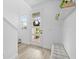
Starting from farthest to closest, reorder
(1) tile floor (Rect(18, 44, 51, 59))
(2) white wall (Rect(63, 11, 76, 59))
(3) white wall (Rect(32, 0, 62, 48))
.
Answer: (3) white wall (Rect(32, 0, 62, 48)), (1) tile floor (Rect(18, 44, 51, 59)), (2) white wall (Rect(63, 11, 76, 59))

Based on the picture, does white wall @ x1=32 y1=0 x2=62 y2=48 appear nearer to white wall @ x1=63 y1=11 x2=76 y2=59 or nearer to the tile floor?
the tile floor

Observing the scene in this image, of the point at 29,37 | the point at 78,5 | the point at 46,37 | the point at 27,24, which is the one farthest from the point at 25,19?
the point at 78,5

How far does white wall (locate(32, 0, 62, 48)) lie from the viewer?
3621mm

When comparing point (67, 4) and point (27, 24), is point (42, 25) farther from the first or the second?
point (67, 4)

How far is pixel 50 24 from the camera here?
12.6 ft

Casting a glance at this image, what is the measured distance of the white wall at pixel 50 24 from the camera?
3621mm

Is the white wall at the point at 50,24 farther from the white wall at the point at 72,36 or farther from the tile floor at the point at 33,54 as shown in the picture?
the white wall at the point at 72,36

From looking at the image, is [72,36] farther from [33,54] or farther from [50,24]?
[50,24]

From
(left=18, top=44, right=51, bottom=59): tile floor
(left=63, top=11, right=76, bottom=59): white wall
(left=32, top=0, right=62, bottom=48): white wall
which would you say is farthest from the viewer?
(left=32, top=0, right=62, bottom=48): white wall

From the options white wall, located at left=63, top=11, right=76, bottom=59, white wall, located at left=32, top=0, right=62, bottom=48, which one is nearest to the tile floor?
white wall, located at left=32, top=0, right=62, bottom=48

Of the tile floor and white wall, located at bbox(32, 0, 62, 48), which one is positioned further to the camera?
white wall, located at bbox(32, 0, 62, 48)

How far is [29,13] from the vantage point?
488 cm

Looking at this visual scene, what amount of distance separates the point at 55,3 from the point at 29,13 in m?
1.86

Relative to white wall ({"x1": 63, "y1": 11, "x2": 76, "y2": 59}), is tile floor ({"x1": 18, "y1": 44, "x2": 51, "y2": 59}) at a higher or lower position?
lower
